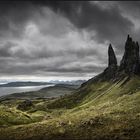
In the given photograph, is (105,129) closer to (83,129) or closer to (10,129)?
(83,129)

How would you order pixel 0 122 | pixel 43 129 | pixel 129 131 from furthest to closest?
pixel 0 122, pixel 43 129, pixel 129 131

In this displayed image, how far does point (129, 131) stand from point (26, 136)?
17.0m

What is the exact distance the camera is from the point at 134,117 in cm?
4931

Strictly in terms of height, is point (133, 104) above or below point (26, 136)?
above

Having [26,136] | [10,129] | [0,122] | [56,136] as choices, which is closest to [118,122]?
[56,136]

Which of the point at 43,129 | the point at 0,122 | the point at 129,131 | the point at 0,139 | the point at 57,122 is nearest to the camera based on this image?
the point at 129,131

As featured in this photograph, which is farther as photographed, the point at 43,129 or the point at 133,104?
the point at 133,104

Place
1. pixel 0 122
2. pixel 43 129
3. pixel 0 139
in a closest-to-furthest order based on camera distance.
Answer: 1. pixel 0 139
2. pixel 43 129
3. pixel 0 122

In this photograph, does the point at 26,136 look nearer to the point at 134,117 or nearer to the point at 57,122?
the point at 57,122

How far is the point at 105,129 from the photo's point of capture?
45438 millimetres

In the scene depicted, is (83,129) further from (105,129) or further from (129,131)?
(129,131)

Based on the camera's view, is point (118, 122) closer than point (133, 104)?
Yes

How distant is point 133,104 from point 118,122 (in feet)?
44.7

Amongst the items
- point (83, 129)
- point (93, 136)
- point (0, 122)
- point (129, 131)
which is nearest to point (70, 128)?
point (83, 129)
